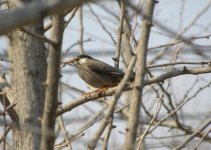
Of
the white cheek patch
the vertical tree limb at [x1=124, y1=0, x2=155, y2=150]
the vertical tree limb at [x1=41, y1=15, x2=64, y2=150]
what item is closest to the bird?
the white cheek patch

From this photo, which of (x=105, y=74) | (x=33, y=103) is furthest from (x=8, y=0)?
(x=105, y=74)

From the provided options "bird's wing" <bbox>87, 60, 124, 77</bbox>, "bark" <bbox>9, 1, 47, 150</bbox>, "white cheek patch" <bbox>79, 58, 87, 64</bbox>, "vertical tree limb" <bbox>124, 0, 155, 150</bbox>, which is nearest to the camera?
"vertical tree limb" <bbox>124, 0, 155, 150</bbox>

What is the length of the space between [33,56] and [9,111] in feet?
1.52

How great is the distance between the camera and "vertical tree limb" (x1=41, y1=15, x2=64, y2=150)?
2297mm

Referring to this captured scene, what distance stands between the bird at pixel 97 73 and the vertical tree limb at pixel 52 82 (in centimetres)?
334

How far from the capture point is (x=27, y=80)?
355 cm

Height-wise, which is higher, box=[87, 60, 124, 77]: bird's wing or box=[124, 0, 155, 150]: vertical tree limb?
box=[87, 60, 124, 77]: bird's wing

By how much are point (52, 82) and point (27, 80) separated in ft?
3.88

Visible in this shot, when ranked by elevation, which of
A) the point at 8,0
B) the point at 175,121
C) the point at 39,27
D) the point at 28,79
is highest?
the point at 8,0

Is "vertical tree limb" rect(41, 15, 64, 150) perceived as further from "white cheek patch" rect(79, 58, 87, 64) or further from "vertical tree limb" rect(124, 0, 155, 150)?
"white cheek patch" rect(79, 58, 87, 64)

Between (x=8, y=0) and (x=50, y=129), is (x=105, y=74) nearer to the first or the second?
(x=8, y=0)

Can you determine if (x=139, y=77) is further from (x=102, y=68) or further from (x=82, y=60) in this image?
(x=82, y=60)

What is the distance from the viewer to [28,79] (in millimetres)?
3555

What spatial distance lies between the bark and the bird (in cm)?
231
